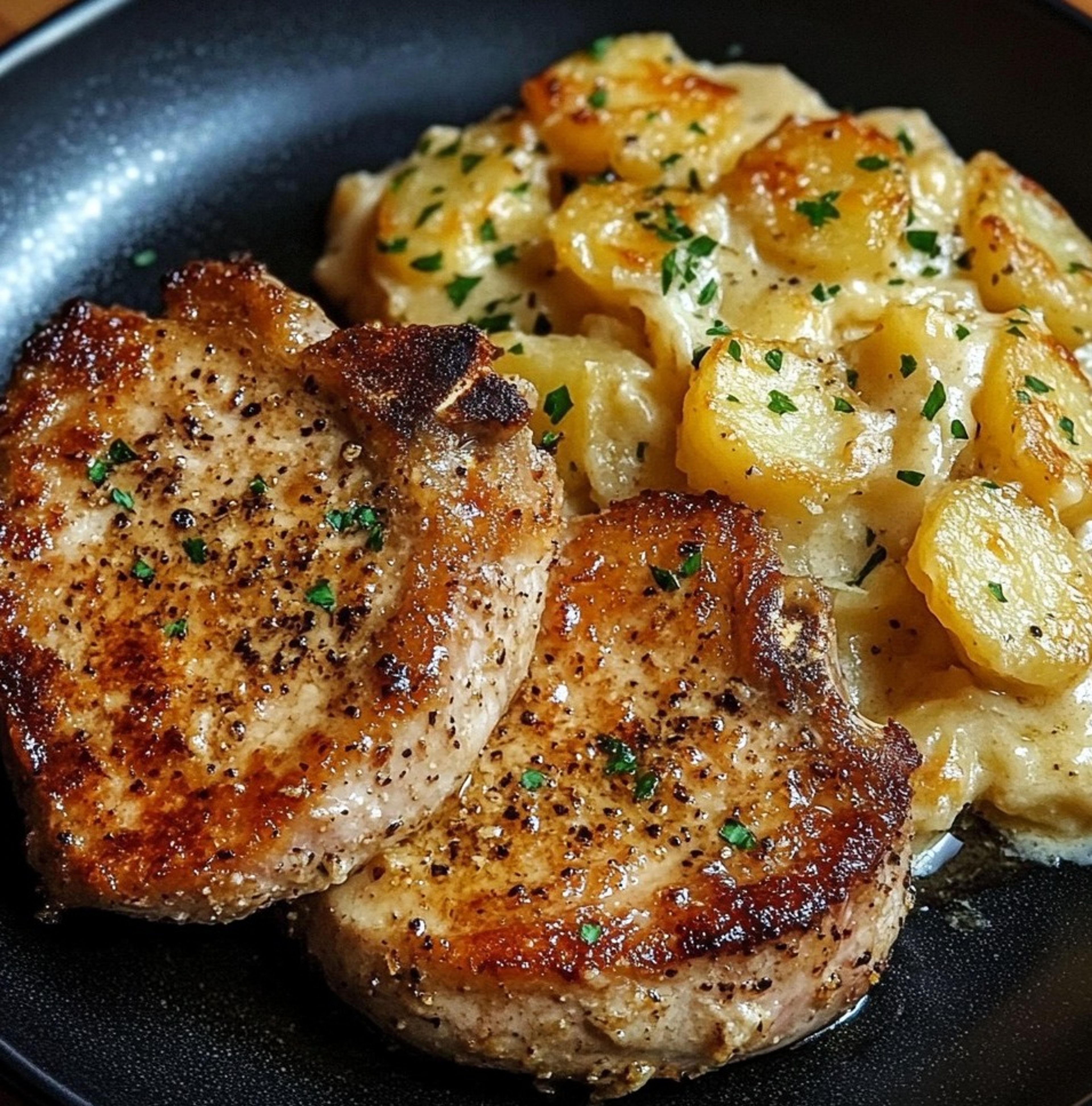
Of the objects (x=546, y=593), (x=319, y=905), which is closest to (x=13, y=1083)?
(x=319, y=905)

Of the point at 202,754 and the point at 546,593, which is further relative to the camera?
the point at 546,593

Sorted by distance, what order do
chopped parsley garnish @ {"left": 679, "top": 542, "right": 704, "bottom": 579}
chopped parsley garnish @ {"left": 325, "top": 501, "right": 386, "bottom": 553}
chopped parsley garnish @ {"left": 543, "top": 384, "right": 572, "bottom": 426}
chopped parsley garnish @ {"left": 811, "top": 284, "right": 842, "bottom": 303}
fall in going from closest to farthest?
chopped parsley garnish @ {"left": 325, "top": 501, "right": 386, "bottom": 553}
chopped parsley garnish @ {"left": 679, "top": 542, "right": 704, "bottom": 579}
chopped parsley garnish @ {"left": 543, "top": 384, "right": 572, "bottom": 426}
chopped parsley garnish @ {"left": 811, "top": 284, "right": 842, "bottom": 303}

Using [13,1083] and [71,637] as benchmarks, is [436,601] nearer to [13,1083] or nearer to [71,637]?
[71,637]

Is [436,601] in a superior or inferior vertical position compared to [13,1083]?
superior

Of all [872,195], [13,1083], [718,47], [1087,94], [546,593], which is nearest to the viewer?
[13,1083]

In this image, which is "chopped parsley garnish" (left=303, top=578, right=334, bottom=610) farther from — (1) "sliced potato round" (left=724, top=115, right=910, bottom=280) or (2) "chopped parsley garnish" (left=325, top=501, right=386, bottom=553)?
(1) "sliced potato round" (left=724, top=115, right=910, bottom=280)

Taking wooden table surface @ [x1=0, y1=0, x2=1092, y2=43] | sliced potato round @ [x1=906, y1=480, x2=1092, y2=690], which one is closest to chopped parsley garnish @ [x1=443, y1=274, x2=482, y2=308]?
sliced potato round @ [x1=906, y1=480, x2=1092, y2=690]

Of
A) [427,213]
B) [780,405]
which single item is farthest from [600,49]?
[780,405]
